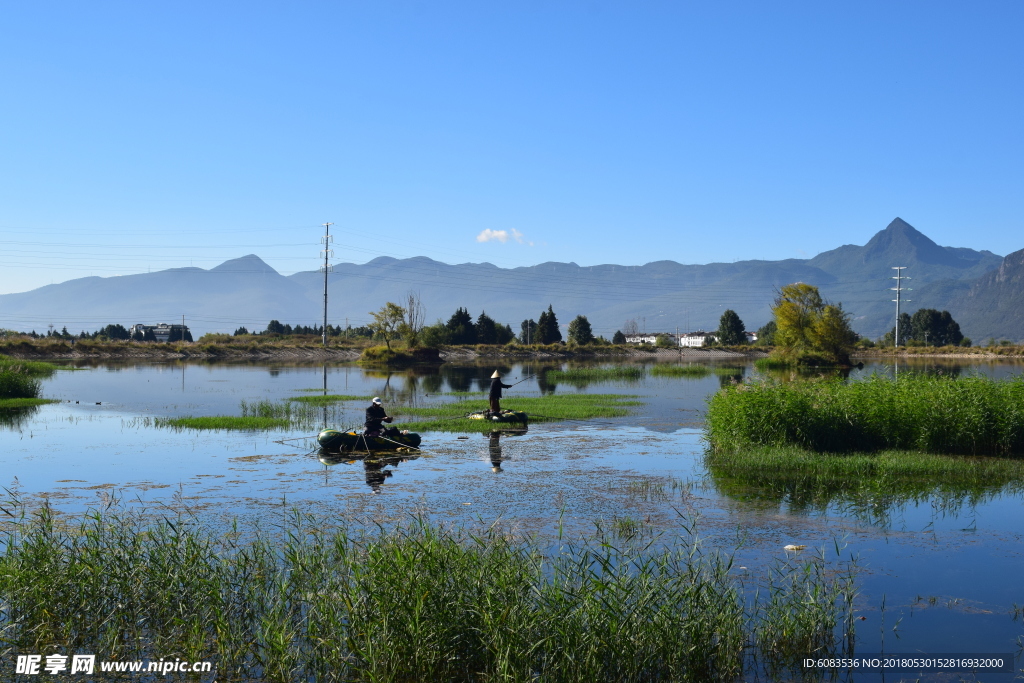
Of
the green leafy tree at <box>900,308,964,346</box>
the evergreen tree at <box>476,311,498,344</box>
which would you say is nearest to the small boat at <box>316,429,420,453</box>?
the evergreen tree at <box>476,311,498,344</box>

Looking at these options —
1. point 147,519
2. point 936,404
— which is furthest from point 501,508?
point 936,404

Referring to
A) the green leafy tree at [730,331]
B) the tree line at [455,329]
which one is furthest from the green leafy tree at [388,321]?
the green leafy tree at [730,331]

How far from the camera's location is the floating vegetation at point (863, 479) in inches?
639

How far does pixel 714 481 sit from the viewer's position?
18656mm

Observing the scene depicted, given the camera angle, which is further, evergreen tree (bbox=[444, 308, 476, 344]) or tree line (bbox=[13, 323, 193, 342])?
tree line (bbox=[13, 323, 193, 342])

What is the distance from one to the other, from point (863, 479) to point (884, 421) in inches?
172

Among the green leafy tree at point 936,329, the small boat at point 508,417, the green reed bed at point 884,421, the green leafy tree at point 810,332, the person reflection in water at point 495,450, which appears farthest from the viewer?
the green leafy tree at point 936,329

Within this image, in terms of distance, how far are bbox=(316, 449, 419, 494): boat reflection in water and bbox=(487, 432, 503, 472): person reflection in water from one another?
2.06 metres

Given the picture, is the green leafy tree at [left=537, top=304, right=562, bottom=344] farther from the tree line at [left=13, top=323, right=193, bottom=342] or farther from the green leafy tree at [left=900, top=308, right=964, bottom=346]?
the green leafy tree at [left=900, top=308, right=964, bottom=346]

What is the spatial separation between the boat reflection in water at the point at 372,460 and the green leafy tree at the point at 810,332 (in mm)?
68210

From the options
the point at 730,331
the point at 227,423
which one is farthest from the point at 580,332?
the point at 227,423

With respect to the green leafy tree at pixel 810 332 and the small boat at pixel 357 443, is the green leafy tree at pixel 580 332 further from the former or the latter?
the small boat at pixel 357 443

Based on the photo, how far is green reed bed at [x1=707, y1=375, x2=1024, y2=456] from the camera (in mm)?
21609

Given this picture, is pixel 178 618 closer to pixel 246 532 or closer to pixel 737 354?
pixel 246 532
